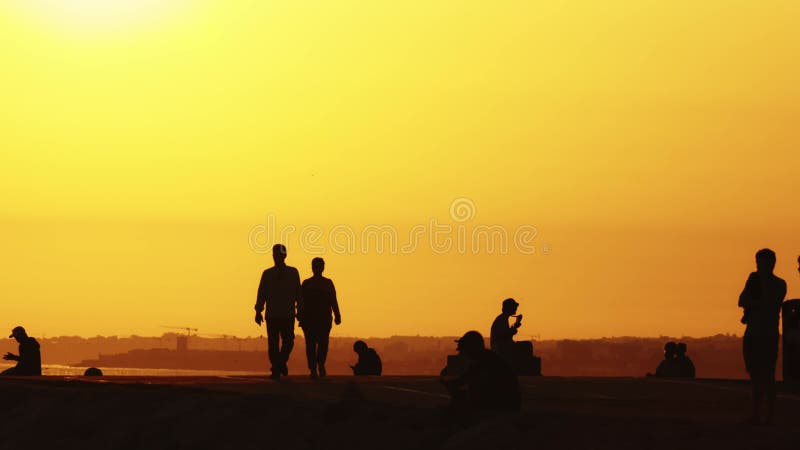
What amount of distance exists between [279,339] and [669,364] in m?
11.2

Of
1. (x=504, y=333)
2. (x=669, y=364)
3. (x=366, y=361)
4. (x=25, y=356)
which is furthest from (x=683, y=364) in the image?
(x=25, y=356)

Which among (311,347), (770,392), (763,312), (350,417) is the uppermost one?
(763,312)

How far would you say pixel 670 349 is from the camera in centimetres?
3888

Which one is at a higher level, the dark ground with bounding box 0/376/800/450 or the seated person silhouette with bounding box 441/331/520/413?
the seated person silhouette with bounding box 441/331/520/413

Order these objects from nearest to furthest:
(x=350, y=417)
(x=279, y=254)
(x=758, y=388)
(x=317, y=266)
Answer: (x=758, y=388) < (x=350, y=417) < (x=279, y=254) < (x=317, y=266)

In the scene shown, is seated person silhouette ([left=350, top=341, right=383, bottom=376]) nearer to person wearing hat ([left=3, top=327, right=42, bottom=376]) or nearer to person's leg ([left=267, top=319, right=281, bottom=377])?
person's leg ([left=267, top=319, right=281, bottom=377])

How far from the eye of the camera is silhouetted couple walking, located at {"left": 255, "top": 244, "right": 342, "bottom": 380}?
100 feet

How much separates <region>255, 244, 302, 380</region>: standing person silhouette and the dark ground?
1.03m

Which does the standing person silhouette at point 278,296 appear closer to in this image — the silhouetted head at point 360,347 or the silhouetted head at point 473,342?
the silhouetted head at point 360,347

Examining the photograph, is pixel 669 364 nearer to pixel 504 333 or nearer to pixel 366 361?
pixel 366 361

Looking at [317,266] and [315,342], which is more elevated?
[317,266]

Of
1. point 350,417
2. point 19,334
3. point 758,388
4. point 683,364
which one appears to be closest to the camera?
point 758,388

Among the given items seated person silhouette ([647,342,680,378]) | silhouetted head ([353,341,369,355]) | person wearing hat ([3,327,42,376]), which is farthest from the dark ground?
seated person silhouette ([647,342,680,378])

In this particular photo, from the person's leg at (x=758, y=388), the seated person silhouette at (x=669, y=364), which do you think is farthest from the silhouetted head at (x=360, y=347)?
the person's leg at (x=758, y=388)
